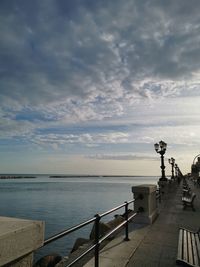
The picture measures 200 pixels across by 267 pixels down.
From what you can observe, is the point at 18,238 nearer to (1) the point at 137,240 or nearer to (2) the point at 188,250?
(2) the point at 188,250

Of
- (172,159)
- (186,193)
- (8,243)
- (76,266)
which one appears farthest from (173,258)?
(172,159)

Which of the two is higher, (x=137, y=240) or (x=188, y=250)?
(x=188, y=250)

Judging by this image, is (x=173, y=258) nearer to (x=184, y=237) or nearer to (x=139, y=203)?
(x=184, y=237)

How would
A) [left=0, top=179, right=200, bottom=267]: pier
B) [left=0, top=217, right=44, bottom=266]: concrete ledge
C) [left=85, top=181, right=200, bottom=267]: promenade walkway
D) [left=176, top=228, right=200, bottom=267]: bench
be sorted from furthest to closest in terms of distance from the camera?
[left=85, top=181, right=200, bottom=267]: promenade walkway < [left=176, top=228, right=200, bottom=267]: bench < [left=0, top=179, right=200, bottom=267]: pier < [left=0, top=217, right=44, bottom=266]: concrete ledge

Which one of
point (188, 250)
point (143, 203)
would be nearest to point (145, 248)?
point (188, 250)

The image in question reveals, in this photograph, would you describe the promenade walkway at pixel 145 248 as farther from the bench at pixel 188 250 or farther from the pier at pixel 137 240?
the bench at pixel 188 250

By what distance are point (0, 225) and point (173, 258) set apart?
17.7ft

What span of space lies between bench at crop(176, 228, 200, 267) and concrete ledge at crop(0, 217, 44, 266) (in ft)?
10.9

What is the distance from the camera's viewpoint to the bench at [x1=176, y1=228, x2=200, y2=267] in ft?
17.6

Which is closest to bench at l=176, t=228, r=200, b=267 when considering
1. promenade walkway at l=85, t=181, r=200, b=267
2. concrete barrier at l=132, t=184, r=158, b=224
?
promenade walkway at l=85, t=181, r=200, b=267

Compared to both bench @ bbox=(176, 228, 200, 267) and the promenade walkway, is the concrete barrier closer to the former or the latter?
the promenade walkway

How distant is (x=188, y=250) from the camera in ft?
19.4

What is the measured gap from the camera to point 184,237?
6.77 metres

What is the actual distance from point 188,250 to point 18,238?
4.35 meters
